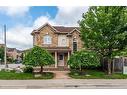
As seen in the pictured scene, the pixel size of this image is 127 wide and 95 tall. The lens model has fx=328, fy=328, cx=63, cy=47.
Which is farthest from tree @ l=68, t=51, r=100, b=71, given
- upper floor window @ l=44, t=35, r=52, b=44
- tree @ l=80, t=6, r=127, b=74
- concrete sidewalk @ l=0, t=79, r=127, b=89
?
upper floor window @ l=44, t=35, r=52, b=44

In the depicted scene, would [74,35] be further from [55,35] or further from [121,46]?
[121,46]

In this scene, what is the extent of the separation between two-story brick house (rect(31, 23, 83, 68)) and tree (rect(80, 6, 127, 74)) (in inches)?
203

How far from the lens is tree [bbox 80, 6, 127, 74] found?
22.5 meters

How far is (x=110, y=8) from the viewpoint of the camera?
74.5ft

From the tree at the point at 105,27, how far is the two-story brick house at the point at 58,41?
5150 mm

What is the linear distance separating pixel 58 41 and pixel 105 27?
740cm

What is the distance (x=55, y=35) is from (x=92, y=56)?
7.23 metres

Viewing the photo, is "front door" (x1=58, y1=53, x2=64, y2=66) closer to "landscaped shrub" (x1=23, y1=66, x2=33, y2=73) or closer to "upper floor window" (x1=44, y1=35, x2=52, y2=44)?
"upper floor window" (x1=44, y1=35, x2=52, y2=44)

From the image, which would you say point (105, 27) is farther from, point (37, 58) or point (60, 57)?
point (60, 57)

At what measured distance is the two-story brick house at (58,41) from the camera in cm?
2853

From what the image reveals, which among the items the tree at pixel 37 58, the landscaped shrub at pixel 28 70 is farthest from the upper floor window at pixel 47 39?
the tree at pixel 37 58
